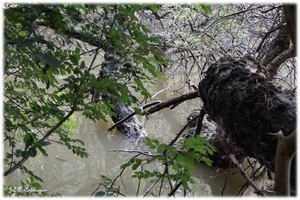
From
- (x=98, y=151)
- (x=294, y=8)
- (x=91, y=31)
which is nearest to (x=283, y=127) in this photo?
(x=294, y=8)

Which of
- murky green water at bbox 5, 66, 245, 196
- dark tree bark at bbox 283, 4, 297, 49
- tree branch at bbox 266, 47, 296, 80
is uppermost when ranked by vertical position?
tree branch at bbox 266, 47, 296, 80

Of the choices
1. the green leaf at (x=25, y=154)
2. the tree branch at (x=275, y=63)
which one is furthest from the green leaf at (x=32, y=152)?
the tree branch at (x=275, y=63)

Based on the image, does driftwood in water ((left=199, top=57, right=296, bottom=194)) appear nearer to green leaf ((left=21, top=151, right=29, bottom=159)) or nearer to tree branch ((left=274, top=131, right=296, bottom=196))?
Result: tree branch ((left=274, top=131, right=296, bottom=196))

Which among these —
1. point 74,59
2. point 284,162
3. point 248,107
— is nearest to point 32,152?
point 74,59

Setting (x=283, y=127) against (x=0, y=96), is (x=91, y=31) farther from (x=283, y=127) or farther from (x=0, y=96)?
(x=283, y=127)

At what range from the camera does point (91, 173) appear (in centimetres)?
341

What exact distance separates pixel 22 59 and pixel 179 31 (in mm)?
2616

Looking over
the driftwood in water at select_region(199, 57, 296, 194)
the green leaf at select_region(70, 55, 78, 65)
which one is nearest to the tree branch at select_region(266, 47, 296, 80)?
the driftwood in water at select_region(199, 57, 296, 194)

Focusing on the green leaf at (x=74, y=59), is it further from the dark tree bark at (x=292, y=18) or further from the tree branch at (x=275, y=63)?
the tree branch at (x=275, y=63)

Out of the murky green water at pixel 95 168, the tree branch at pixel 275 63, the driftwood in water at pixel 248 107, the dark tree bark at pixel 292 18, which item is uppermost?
the tree branch at pixel 275 63

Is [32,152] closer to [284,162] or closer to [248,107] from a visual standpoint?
[284,162]

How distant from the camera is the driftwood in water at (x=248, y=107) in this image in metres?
1.23

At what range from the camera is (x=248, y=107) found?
1345mm

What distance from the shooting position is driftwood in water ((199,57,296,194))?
4.05 feet
